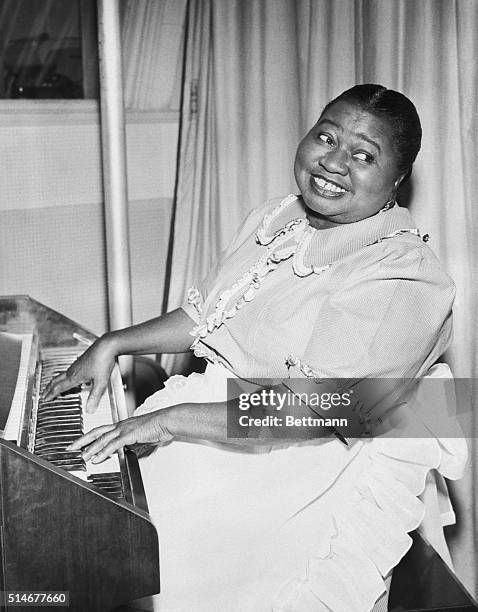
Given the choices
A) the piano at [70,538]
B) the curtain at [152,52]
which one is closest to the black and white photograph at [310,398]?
the piano at [70,538]

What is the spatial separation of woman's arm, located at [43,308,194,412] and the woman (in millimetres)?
240

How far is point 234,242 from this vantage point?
2.06 m

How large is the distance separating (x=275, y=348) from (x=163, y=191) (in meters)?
1.83

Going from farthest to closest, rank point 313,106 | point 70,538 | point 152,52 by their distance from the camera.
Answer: point 152,52
point 313,106
point 70,538

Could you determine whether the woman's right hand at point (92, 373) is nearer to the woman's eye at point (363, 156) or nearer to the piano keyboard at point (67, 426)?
the piano keyboard at point (67, 426)

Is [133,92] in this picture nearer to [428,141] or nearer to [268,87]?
[268,87]

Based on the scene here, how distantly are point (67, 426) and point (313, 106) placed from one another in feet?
3.86

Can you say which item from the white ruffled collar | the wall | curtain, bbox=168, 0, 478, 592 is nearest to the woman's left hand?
the white ruffled collar

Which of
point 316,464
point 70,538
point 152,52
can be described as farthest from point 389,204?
point 152,52

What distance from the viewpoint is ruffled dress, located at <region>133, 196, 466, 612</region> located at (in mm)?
1568

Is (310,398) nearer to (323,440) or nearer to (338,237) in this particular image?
(323,440)

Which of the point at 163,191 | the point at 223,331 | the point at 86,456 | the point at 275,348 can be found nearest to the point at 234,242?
the point at 223,331

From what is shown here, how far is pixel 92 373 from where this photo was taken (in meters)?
1.90

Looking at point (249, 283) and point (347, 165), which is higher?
point (347, 165)
